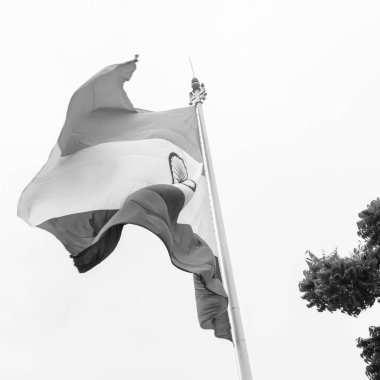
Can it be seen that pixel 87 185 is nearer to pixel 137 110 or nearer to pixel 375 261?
pixel 137 110

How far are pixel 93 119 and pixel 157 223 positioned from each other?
325 cm

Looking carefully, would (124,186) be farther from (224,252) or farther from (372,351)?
(372,351)

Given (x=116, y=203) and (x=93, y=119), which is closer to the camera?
(x=116, y=203)

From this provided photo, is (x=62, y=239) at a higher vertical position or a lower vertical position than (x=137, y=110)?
lower

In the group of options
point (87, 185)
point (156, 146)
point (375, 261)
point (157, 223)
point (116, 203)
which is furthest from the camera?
point (375, 261)

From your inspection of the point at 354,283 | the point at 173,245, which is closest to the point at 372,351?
the point at 354,283

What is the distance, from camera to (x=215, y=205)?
25.2 ft

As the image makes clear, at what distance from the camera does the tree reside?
11.3 m

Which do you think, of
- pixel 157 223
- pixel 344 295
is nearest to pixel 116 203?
pixel 157 223

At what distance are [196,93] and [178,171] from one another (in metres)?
2.14

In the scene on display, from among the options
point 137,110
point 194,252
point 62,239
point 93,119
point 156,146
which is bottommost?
point 194,252

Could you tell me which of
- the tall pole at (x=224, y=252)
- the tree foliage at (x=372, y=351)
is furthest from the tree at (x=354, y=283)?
the tall pole at (x=224, y=252)

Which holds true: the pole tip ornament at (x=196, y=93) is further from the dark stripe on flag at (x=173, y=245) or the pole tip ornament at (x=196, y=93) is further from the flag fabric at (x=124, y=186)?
the dark stripe on flag at (x=173, y=245)

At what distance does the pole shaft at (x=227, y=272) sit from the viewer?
5.96m
